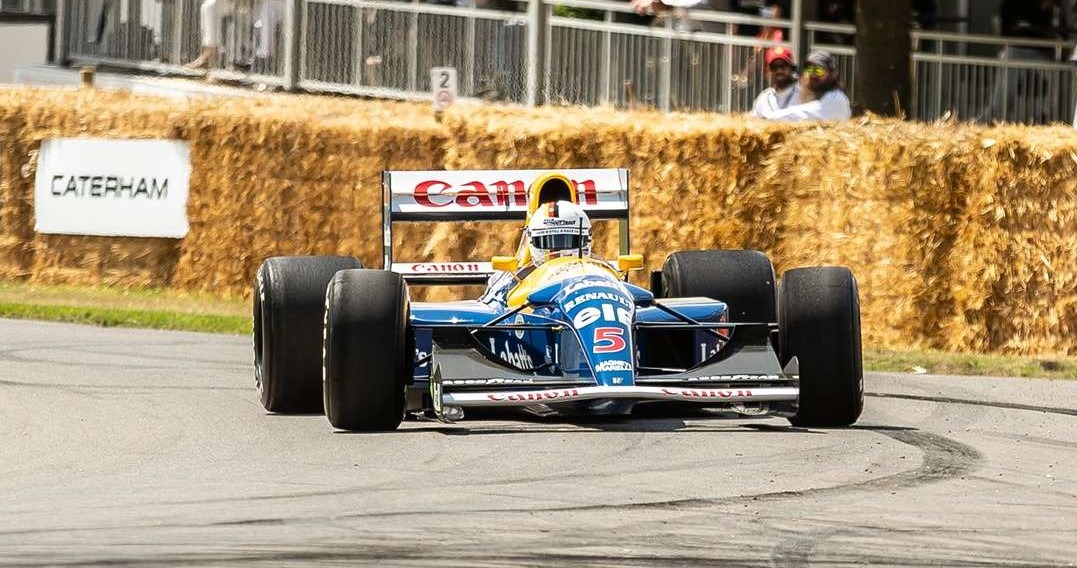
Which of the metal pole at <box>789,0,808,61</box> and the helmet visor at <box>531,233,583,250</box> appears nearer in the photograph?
the helmet visor at <box>531,233,583,250</box>

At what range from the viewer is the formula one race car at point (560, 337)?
9570 mm

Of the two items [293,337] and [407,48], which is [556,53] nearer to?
[407,48]

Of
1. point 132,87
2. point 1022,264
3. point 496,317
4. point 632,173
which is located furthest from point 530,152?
point 132,87

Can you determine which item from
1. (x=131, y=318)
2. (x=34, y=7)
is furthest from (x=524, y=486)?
(x=34, y=7)

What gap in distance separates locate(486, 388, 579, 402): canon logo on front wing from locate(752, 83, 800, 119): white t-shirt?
7918 millimetres

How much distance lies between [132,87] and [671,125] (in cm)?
985

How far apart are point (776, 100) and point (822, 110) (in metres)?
0.51

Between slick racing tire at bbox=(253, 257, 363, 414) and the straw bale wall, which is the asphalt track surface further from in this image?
the straw bale wall

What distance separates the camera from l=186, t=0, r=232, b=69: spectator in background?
76.0 ft

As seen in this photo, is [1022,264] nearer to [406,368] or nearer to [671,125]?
[671,125]

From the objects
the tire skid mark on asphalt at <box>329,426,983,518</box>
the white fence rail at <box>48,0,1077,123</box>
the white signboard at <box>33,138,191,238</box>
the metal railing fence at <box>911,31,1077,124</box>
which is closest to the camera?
the tire skid mark on asphalt at <box>329,426,983,518</box>

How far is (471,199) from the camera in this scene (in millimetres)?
12086

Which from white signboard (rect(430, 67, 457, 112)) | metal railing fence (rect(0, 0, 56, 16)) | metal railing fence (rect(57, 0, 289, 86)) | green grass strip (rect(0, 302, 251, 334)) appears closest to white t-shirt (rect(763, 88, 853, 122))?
white signboard (rect(430, 67, 457, 112))

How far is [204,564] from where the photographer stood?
20.9 feet
